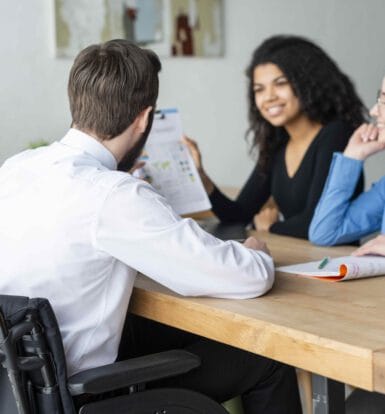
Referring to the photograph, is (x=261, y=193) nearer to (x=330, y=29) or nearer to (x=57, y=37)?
(x=57, y=37)

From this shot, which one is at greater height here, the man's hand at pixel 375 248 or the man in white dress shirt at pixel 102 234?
the man in white dress shirt at pixel 102 234

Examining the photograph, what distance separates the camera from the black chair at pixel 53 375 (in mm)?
1471

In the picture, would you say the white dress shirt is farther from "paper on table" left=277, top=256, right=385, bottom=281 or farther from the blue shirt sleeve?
the blue shirt sleeve

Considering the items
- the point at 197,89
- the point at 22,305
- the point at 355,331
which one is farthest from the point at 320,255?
the point at 197,89

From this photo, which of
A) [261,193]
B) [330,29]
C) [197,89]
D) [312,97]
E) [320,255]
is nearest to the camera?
[320,255]

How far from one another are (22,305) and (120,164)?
1.66 ft

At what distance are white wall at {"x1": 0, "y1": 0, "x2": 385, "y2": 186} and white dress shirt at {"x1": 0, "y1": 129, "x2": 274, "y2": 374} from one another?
1984mm

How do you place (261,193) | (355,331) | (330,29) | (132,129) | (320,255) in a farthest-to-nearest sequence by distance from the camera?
(330,29) < (261,193) < (320,255) < (132,129) < (355,331)

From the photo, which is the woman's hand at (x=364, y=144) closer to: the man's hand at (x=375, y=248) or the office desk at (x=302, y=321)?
the man's hand at (x=375, y=248)

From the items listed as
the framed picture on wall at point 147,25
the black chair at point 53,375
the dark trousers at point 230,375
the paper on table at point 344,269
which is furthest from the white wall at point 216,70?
the black chair at point 53,375

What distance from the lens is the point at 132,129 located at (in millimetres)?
1833

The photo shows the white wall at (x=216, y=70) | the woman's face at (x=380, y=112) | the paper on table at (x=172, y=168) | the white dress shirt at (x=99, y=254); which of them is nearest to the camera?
the white dress shirt at (x=99, y=254)

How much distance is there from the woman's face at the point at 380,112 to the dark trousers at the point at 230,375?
862 millimetres

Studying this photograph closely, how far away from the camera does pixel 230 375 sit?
6.08 feet
